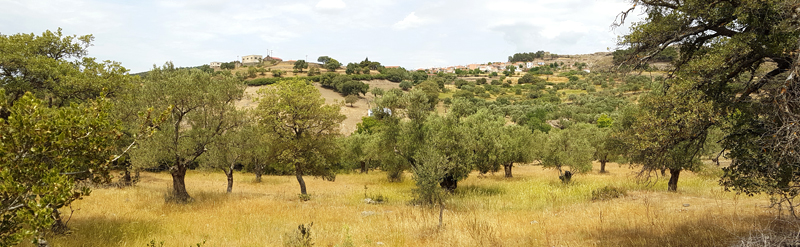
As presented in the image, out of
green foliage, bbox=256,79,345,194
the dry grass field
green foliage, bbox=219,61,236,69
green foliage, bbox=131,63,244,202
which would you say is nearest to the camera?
the dry grass field

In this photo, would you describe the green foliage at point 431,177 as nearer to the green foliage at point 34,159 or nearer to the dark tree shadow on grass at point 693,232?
the dark tree shadow on grass at point 693,232

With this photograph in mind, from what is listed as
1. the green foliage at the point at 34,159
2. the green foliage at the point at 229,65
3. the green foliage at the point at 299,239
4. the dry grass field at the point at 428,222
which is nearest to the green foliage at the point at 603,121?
the dry grass field at the point at 428,222

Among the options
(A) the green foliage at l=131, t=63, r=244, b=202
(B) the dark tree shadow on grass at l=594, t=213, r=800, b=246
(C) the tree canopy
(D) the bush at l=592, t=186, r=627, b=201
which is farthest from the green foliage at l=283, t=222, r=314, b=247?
(D) the bush at l=592, t=186, r=627, b=201

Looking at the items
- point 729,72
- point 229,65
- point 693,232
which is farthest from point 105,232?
point 229,65

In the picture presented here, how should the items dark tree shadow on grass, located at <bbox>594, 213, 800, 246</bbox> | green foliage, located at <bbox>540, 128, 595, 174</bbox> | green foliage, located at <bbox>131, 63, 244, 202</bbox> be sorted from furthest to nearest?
green foliage, located at <bbox>540, 128, 595, 174</bbox>
green foliage, located at <bbox>131, 63, 244, 202</bbox>
dark tree shadow on grass, located at <bbox>594, 213, 800, 246</bbox>

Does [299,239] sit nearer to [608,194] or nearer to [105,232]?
[105,232]

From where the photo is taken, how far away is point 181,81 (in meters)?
19.2

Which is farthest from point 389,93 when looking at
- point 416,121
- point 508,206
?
point 508,206

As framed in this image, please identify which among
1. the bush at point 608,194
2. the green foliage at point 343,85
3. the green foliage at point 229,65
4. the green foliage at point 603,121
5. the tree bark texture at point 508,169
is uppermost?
the green foliage at point 229,65

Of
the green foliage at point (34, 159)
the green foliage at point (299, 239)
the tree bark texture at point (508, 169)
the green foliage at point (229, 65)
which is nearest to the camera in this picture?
the green foliage at point (34, 159)

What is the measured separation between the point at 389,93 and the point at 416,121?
311cm

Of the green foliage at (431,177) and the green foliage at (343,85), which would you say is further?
the green foliage at (343,85)

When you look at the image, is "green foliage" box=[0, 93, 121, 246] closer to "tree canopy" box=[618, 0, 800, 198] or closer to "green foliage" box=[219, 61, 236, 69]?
"tree canopy" box=[618, 0, 800, 198]

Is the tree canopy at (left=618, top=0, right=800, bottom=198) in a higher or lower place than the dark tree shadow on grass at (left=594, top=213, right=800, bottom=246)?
higher
